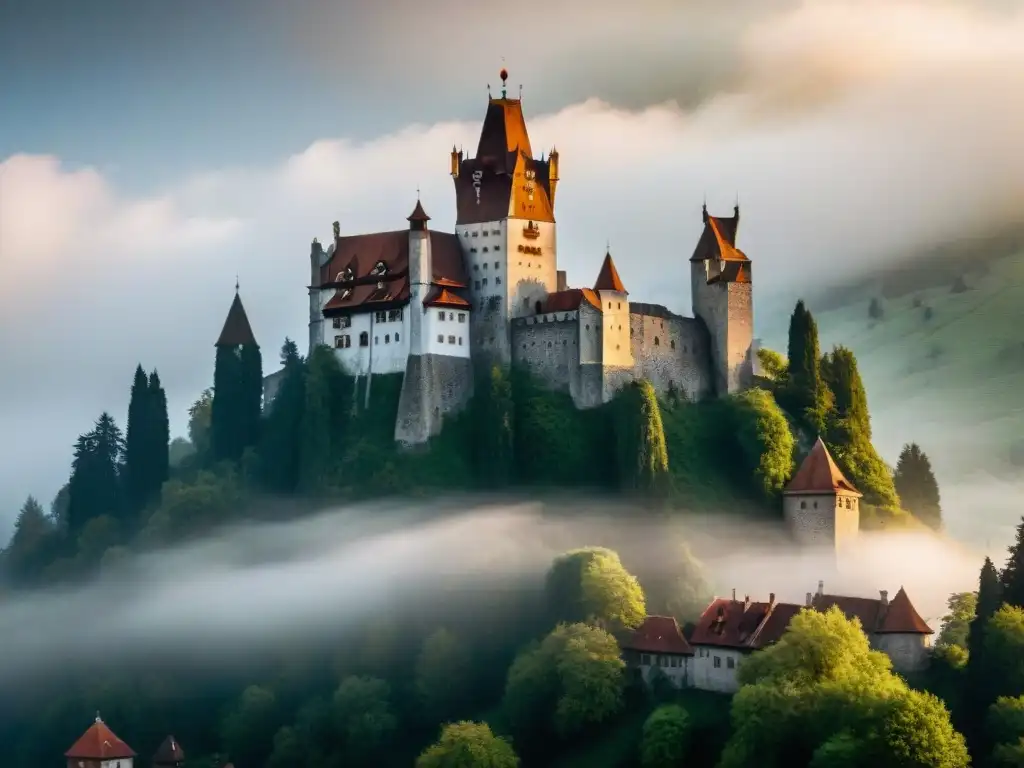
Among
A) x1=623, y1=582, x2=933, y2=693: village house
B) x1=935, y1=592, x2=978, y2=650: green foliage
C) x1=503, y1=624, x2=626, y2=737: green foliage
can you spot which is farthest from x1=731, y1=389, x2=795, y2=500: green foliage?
x1=503, y1=624, x2=626, y2=737: green foliage

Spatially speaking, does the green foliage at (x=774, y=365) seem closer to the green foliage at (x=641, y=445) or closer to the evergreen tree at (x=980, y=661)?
the green foliage at (x=641, y=445)

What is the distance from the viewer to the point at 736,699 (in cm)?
9625

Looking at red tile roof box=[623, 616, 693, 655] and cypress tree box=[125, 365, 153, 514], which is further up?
cypress tree box=[125, 365, 153, 514]

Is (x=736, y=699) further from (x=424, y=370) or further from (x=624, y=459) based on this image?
(x=424, y=370)

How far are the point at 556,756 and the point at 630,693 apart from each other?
13.2 ft

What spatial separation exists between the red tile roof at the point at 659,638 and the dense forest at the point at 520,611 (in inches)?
46.2

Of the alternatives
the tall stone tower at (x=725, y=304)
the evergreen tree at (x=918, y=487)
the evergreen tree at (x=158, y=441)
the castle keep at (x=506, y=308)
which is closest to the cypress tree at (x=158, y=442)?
the evergreen tree at (x=158, y=441)

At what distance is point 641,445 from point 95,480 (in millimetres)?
32150

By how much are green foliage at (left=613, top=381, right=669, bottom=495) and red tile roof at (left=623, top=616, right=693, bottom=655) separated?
38.1ft

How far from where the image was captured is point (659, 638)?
345 ft

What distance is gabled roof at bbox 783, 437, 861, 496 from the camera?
114812 mm

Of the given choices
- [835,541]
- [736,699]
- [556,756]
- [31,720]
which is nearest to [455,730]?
[556,756]

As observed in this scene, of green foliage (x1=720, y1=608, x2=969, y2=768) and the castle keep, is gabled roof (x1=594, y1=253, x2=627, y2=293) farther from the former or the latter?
green foliage (x1=720, y1=608, x2=969, y2=768)

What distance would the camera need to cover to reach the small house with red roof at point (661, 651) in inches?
4094
